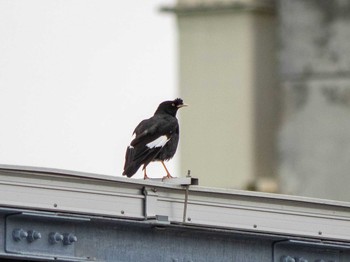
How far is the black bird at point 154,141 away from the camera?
17.7m

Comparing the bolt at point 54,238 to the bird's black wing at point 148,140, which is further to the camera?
the bird's black wing at point 148,140

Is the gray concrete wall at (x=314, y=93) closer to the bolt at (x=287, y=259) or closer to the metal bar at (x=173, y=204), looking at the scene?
the metal bar at (x=173, y=204)

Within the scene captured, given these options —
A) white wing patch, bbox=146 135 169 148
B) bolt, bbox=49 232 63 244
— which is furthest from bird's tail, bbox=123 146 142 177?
bolt, bbox=49 232 63 244

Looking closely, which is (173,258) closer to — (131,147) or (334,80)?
(131,147)

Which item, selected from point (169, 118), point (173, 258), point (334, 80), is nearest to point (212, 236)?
point (173, 258)

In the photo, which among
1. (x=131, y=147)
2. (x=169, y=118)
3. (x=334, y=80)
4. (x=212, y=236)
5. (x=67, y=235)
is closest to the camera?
(x=67, y=235)

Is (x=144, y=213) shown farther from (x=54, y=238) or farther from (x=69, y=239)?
(x=54, y=238)

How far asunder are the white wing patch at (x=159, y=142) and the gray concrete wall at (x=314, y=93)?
22703 millimetres

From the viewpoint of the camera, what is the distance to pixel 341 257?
52.7 feet

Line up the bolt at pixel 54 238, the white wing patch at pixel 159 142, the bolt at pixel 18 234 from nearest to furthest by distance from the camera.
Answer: the bolt at pixel 18 234, the bolt at pixel 54 238, the white wing patch at pixel 159 142

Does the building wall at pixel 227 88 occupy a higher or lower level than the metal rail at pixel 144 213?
higher

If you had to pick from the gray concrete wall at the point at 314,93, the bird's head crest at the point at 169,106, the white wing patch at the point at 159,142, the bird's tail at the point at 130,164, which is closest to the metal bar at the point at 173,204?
the bird's tail at the point at 130,164

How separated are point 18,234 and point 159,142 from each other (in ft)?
15.5

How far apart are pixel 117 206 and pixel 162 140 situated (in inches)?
160
